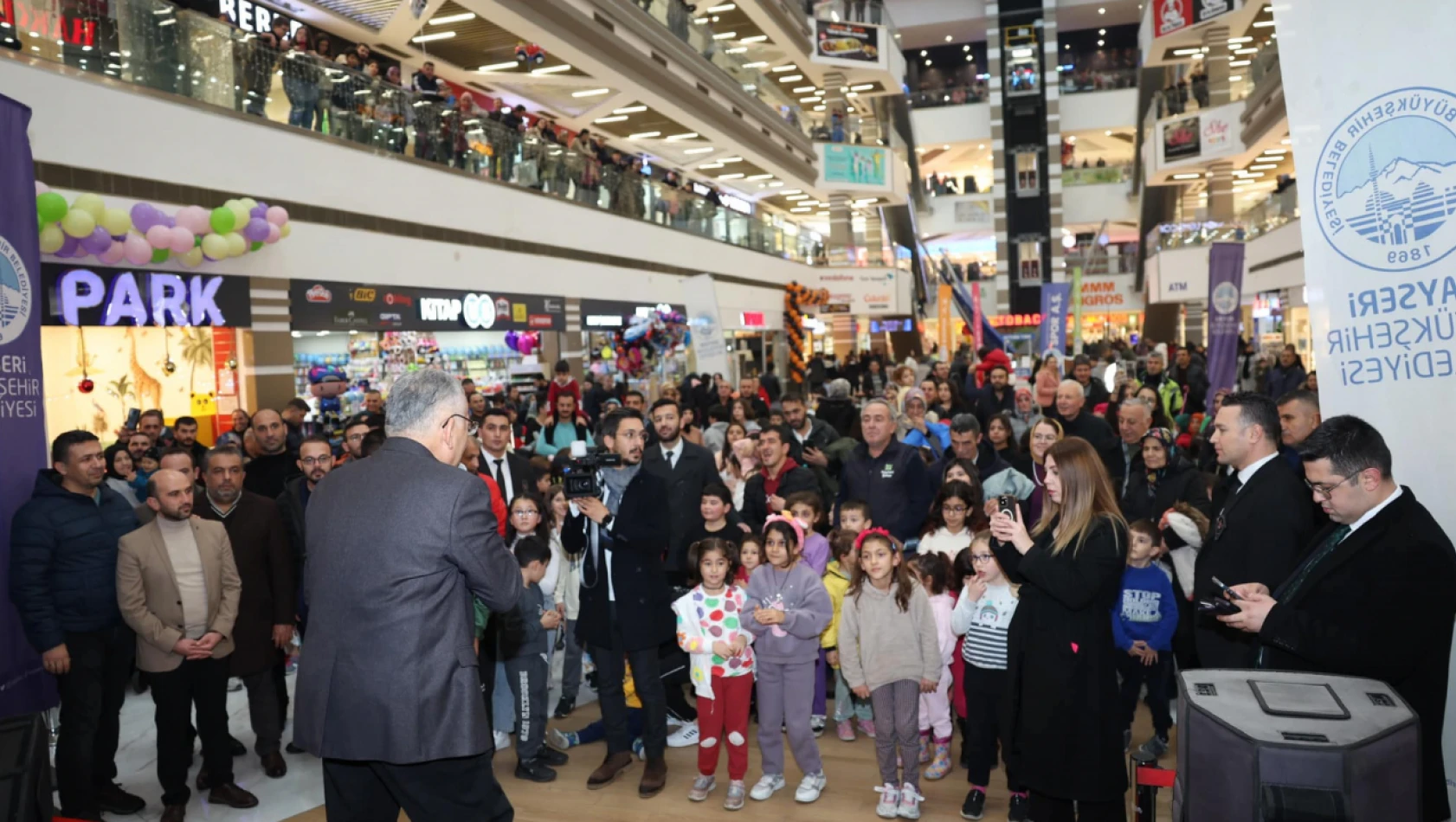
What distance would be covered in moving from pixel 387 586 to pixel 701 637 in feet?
7.81

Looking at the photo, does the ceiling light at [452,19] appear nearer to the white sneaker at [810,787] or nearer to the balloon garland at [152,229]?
the balloon garland at [152,229]

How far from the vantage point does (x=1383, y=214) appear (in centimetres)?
339

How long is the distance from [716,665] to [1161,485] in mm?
2875

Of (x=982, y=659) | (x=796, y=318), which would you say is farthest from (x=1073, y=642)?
(x=796, y=318)

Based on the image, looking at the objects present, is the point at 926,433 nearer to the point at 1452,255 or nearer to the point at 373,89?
the point at 1452,255

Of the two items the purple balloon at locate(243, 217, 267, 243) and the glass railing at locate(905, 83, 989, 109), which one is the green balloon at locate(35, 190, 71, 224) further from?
the glass railing at locate(905, 83, 989, 109)

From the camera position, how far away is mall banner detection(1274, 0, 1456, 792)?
3248 millimetres

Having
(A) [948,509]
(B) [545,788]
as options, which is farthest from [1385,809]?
(B) [545,788]

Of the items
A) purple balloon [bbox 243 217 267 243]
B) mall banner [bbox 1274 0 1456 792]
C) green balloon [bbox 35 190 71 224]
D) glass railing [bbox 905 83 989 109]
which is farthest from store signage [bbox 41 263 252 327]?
glass railing [bbox 905 83 989 109]

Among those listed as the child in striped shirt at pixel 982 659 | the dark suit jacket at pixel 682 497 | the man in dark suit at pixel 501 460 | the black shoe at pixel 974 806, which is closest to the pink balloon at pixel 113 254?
the man in dark suit at pixel 501 460

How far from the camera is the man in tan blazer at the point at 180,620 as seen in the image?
4.61 metres

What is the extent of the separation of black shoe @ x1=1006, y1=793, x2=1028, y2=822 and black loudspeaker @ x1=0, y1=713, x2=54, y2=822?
367 centimetres

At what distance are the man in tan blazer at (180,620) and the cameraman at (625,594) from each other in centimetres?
166

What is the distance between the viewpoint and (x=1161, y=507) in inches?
229
